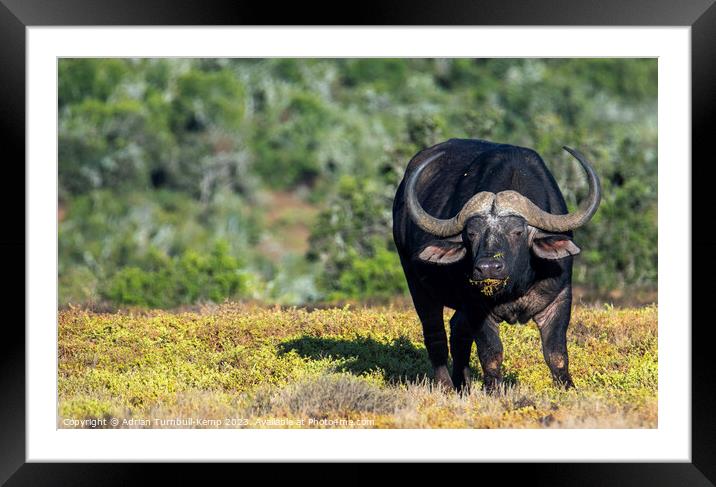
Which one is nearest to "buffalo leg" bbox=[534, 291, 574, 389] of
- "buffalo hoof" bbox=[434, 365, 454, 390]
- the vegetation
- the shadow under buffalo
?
"buffalo hoof" bbox=[434, 365, 454, 390]

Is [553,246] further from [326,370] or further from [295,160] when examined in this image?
[295,160]

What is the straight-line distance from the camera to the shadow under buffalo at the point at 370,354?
1252cm

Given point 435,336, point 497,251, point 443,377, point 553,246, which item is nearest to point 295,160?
point 435,336

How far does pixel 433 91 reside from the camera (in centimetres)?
4722

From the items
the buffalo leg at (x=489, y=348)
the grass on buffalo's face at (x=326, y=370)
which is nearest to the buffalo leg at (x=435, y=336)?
the grass on buffalo's face at (x=326, y=370)

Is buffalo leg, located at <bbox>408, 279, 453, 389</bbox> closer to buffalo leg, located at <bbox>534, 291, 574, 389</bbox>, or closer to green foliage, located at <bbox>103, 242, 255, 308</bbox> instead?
buffalo leg, located at <bbox>534, 291, 574, 389</bbox>

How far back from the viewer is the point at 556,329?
36.3 ft

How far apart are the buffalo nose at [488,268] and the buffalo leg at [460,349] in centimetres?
134

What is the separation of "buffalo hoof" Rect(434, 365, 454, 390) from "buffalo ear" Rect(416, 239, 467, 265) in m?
1.52

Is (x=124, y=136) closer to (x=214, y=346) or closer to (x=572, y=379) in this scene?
(x=214, y=346)

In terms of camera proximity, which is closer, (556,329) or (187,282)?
(556,329)
